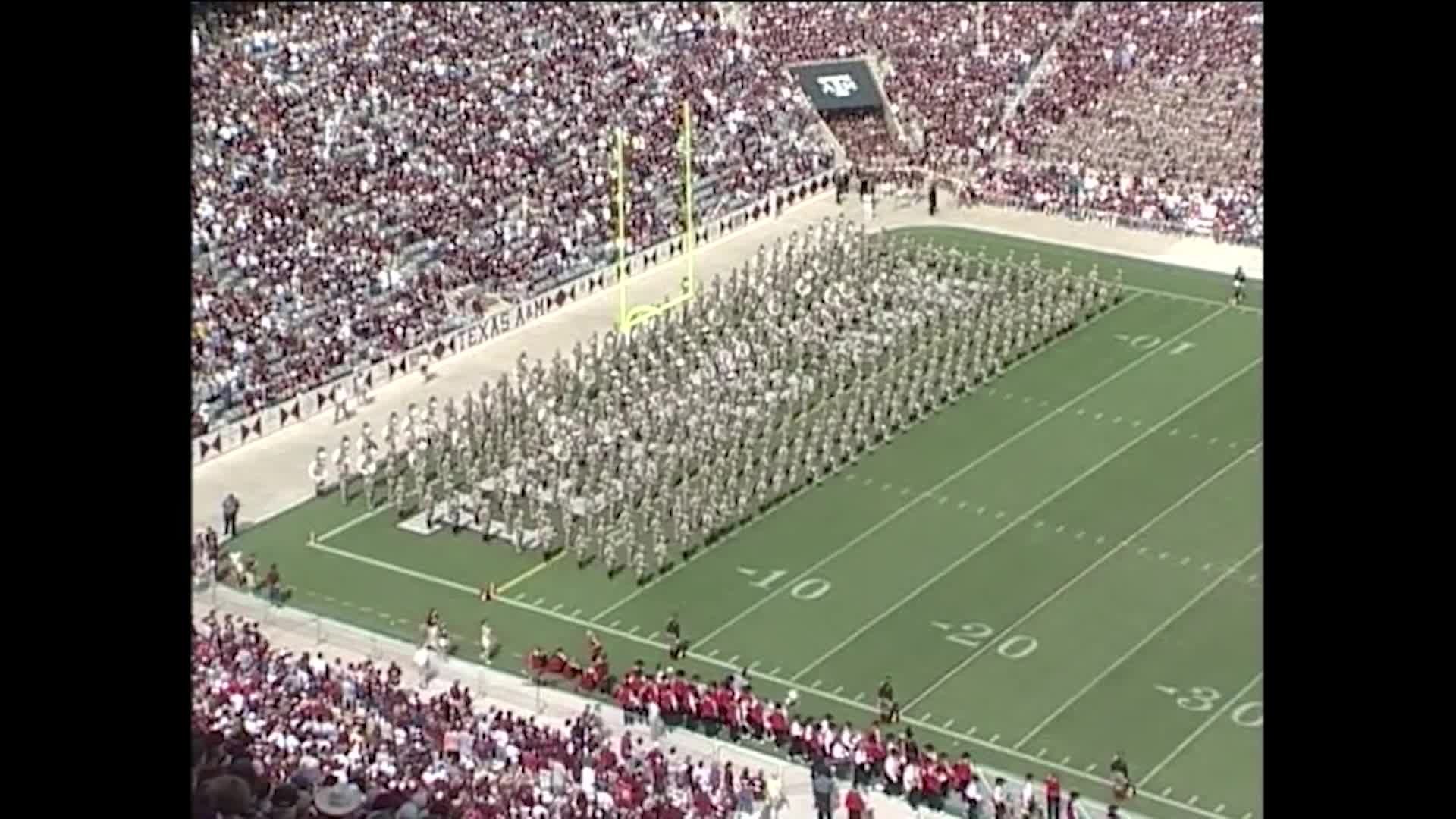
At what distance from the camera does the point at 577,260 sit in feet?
115

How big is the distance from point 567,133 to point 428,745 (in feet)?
69.1

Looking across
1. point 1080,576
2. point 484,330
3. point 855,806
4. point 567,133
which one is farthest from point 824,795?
point 567,133

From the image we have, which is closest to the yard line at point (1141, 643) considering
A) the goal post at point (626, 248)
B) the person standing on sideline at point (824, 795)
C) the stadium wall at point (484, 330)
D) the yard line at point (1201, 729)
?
the yard line at point (1201, 729)

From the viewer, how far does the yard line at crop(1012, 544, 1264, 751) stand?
21234 millimetres

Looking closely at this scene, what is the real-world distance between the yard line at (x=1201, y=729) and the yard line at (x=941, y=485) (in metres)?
4.43

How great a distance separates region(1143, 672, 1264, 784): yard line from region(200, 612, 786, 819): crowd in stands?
3.06 m

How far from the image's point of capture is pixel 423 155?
37469 millimetres

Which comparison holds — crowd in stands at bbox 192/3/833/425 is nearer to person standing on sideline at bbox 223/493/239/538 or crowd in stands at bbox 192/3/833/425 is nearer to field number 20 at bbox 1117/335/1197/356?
person standing on sideline at bbox 223/493/239/538

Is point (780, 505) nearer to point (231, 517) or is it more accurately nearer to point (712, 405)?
point (712, 405)

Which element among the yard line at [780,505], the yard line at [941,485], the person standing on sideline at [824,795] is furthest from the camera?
the yard line at [780,505]

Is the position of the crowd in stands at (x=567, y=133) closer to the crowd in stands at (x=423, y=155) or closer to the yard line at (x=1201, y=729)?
the crowd in stands at (x=423, y=155)

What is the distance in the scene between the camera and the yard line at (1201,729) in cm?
2039
